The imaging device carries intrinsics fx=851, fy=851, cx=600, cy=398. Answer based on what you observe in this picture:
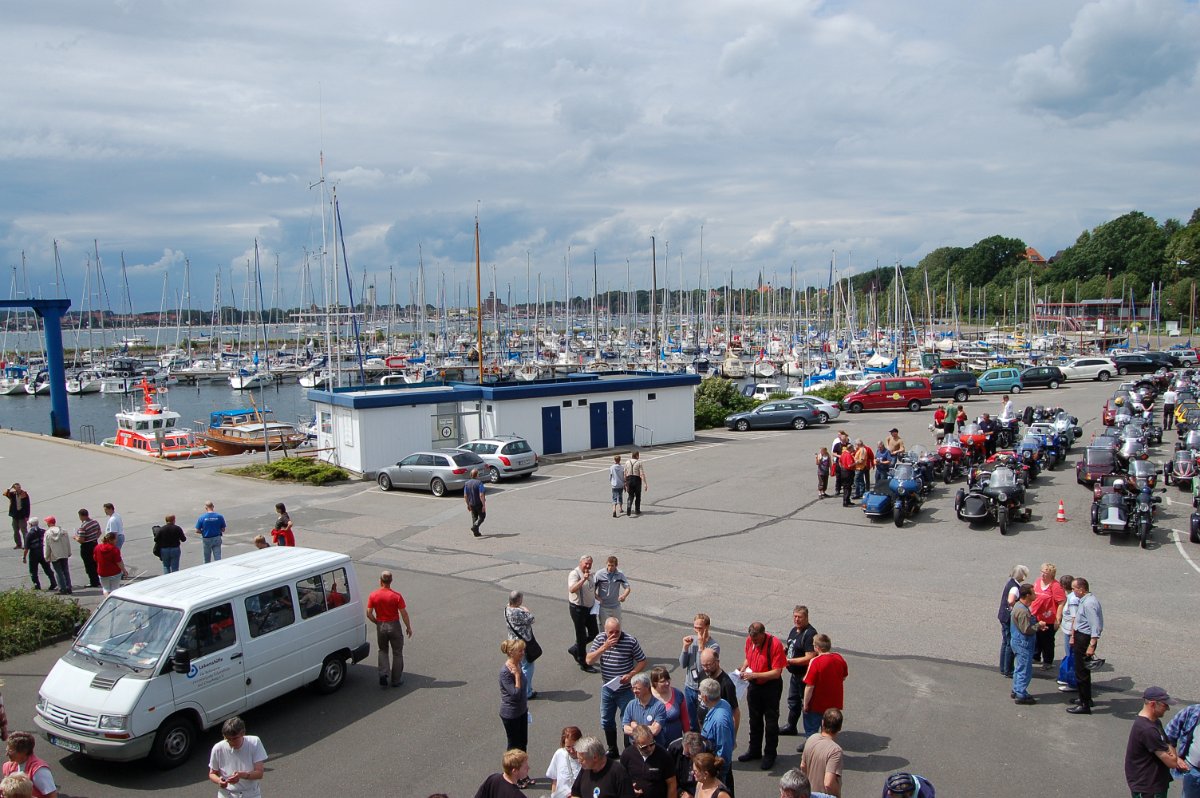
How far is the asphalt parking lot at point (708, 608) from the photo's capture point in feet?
28.2

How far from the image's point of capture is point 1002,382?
150ft

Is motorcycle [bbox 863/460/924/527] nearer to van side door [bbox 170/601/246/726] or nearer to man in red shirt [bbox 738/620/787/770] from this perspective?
man in red shirt [bbox 738/620/787/770]

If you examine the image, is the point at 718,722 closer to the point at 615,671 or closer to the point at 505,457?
the point at 615,671

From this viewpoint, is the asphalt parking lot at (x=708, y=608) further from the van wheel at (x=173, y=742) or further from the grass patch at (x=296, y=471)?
the grass patch at (x=296, y=471)

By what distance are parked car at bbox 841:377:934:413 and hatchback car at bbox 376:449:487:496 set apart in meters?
22.2

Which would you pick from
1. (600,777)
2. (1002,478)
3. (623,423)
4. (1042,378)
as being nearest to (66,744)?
(600,777)

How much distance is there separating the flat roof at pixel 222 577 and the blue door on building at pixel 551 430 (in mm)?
18767

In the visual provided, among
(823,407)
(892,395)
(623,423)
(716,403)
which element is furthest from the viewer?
(892,395)

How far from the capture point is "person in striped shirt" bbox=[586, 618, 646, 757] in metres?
8.21

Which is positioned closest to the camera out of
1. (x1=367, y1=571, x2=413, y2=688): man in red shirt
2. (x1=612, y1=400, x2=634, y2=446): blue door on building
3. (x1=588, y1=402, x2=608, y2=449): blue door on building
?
(x1=367, y1=571, x2=413, y2=688): man in red shirt

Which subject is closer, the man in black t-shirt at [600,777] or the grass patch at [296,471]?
the man in black t-shirt at [600,777]

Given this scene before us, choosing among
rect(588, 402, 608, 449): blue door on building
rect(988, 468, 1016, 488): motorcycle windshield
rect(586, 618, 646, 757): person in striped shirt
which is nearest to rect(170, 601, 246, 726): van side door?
rect(586, 618, 646, 757): person in striped shirt

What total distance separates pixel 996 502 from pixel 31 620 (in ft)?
57.9

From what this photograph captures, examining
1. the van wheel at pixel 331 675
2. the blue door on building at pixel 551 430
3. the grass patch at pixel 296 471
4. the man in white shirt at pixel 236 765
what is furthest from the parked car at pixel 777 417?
the man in white shirt at pixel 236 765
